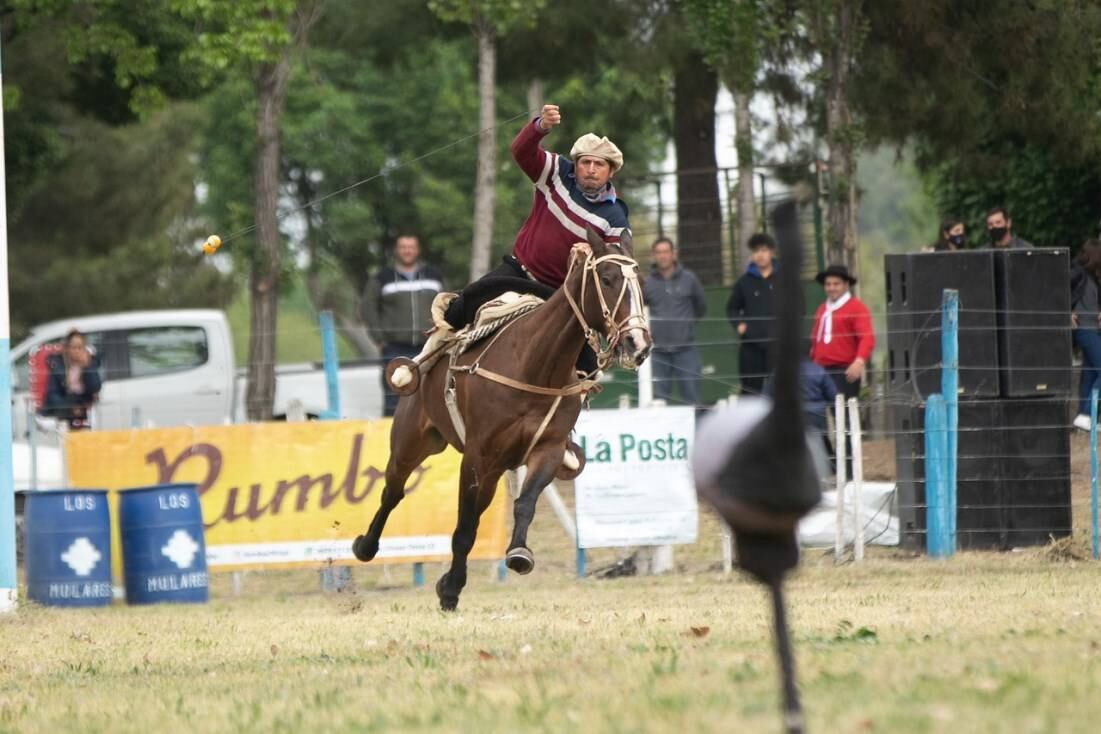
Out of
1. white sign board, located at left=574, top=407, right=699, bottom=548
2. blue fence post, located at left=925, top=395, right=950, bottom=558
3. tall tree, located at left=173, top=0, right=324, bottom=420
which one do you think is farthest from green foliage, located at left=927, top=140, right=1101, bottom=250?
white sign board, located at left=574, top=407, right=699, bottom=548

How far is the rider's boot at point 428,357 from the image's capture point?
12586mm

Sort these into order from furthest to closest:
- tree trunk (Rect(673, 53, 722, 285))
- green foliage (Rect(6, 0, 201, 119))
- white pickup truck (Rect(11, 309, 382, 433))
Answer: tree trunk (Rect(673, 53, 722, 285)), white pickup truck (Rect(11, 309, 382, 433)), green foliage (Rect(6, 0, 201, 119))

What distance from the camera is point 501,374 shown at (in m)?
11.7

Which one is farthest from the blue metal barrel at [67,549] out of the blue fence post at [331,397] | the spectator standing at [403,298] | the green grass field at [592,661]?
the spectator standing at [403,298]

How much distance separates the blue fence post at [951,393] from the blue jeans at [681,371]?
9.53ft

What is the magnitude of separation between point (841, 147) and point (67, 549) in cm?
1100

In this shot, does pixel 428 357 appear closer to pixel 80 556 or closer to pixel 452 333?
pixel 452 333

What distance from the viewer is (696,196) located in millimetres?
28719

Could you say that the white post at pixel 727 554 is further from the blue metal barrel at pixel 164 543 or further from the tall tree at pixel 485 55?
the tall tree at pixel 485 55

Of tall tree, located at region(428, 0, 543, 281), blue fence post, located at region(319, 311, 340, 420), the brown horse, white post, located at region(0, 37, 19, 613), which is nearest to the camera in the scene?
the brown horse

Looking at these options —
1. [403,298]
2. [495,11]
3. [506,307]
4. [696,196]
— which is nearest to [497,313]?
[506,307]

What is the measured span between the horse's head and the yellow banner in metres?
5.71

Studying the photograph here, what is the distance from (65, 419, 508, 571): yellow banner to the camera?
1683 centimetres

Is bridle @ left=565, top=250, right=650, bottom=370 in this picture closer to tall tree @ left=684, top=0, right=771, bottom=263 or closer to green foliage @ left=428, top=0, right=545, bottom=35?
tall tree @ left=684, top=0, right=771, bottom=263
